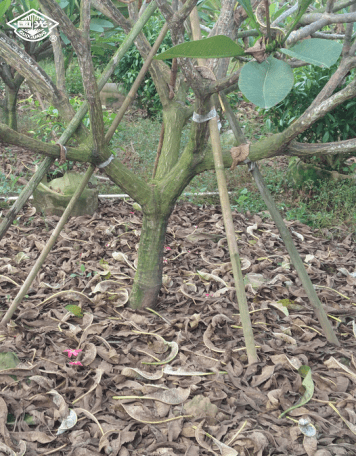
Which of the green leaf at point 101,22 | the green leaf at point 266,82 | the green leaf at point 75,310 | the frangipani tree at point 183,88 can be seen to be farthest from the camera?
the green leaf at point 101,22

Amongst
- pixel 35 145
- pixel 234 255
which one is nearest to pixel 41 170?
pixel 35 145

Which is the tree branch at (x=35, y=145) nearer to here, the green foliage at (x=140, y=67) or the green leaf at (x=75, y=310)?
the green leaf at (x=75, y=310)

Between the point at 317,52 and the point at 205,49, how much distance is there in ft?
0.85

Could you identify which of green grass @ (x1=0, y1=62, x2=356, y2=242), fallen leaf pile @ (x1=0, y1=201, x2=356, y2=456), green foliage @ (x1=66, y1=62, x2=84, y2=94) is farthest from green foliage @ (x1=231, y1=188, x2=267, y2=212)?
green foliage @ (x1=66, y1=62, x2=84, y2=94)

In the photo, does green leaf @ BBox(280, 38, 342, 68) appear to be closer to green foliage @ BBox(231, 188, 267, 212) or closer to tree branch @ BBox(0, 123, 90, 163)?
tree branch @ BBox(0, 123, 90, 163)

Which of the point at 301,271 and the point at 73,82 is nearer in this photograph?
the point at 301,271

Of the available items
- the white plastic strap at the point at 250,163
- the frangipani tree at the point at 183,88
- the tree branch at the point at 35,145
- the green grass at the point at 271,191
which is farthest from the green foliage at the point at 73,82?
the white plastic strap at the point at 250,163

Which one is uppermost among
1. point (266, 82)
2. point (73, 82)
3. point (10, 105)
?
point (73, 82)

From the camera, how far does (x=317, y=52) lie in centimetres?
100

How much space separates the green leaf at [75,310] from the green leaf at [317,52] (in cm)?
136

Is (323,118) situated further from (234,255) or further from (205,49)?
(205,49)

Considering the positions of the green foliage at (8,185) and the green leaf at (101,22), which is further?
the green leaf at (101,22)

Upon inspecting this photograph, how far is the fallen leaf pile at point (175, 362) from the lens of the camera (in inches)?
51.8

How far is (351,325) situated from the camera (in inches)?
74.8
